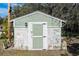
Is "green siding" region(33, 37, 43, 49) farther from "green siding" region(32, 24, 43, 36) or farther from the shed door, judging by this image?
"green siding" region(32, 24, 43, 36)

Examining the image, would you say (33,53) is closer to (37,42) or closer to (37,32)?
(37,42)

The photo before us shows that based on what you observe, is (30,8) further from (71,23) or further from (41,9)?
(71,23)

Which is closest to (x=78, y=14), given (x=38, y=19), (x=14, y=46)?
(x=38, y=19)

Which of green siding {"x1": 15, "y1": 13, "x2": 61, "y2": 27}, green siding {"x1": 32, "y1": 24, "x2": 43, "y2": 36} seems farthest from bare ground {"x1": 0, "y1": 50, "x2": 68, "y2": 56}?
green siding {"x1": 15, "y1": 13, "x2": 61, "y2": 27}

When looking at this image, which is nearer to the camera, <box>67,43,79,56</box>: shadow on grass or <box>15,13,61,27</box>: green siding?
<box>15,13,61,27</box>: green siding

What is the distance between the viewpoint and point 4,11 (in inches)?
482

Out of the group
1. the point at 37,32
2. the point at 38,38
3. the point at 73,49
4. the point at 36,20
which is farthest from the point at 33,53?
the point at 73,49

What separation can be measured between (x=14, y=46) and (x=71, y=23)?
1.63 m

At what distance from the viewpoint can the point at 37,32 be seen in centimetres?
1236

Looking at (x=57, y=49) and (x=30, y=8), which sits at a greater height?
(x=30, y=8)

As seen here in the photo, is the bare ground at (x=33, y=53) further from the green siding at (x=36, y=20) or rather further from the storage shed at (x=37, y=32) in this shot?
the green siding at (x=36, y=20)

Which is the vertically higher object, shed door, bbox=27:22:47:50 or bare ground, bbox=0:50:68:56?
shed door, bbox=27:22:47:50

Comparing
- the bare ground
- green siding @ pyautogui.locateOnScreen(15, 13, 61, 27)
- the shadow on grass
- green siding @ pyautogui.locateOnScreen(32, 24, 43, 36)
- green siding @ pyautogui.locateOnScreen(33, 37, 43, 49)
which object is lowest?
the bare ground

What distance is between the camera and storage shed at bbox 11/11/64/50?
1229cm
